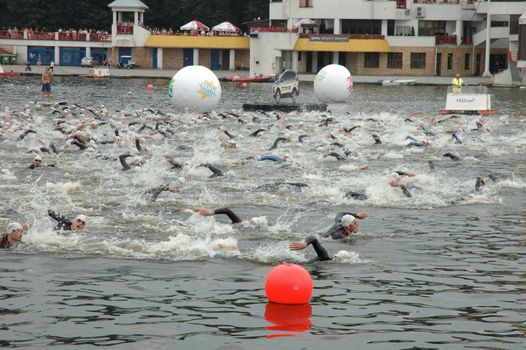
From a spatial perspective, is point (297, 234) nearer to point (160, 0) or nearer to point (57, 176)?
point (57, 176)

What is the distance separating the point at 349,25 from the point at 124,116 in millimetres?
52251

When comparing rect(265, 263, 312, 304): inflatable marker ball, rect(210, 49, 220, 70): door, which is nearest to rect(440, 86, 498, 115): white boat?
rect(265, 263, 312, 304): inflatable marker ball

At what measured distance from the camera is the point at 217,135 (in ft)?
124

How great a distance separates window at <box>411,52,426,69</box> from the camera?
92.7 meters

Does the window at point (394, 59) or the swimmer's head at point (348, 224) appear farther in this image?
the window at point (394, 59)

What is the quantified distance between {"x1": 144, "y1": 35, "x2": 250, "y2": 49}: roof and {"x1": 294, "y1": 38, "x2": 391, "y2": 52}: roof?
6462 millimetres

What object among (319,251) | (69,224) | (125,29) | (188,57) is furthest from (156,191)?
(188,57)

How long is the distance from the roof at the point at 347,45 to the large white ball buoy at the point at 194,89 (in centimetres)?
4532

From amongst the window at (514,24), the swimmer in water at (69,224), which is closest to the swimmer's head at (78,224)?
the swimmer in water at (69,224)

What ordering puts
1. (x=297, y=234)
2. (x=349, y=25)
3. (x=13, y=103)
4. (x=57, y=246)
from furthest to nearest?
(x=349, y=25), (x=13, y=103), (x=297, y=234), (x=57, y=246)

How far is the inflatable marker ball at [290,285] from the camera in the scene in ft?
44.4

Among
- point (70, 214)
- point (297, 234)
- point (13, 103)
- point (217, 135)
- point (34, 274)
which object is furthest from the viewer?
point (13, 103)

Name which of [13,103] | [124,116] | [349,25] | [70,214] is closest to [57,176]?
Answer: [70,214]

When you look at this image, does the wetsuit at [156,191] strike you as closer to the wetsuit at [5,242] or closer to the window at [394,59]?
the wetsuit at [5,242]
